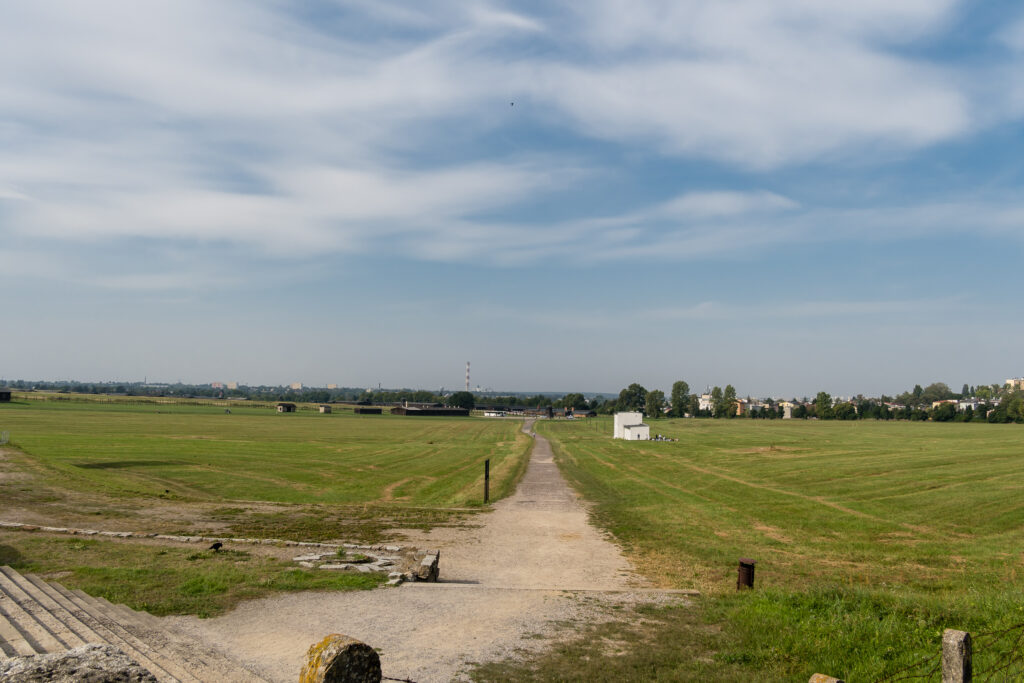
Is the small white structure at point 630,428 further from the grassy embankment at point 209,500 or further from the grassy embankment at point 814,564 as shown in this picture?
the grassy embankment at point 814,564

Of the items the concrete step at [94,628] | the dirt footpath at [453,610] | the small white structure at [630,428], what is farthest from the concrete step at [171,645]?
the small white structure at [630,428]

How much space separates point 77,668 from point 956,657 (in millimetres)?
10737

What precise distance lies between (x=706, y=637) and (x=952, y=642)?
21.4ft

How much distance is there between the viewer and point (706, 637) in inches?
515

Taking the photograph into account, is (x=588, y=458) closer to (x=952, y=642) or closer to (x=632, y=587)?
(x=632, y=587)

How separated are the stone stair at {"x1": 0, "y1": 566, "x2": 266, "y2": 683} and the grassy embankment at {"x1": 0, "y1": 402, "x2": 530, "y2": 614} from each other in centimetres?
127

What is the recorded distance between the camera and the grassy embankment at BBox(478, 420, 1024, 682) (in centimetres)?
1164

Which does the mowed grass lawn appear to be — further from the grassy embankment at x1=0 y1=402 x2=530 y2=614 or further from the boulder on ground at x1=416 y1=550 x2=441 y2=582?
the boulder on ground at x1=416 y1=550 x2=441 y2=582

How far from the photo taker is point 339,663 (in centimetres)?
717

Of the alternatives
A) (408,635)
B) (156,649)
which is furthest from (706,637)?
(156,649)

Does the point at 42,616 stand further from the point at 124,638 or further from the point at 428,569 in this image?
the point at 428,569

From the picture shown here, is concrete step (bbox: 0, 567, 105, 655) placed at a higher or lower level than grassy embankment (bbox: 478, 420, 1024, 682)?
higher

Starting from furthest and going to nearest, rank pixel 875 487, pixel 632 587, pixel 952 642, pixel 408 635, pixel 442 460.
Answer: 1. pixel 442 460
2. pixel 875 487
3. pixel 632 587
4. pixel 408 635
5. pixel 952 642

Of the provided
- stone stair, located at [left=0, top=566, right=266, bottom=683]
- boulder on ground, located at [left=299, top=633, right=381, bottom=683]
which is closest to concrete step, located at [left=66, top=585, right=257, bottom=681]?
stone stair, located at [left=0, top=566, right=266, bottom=683]
